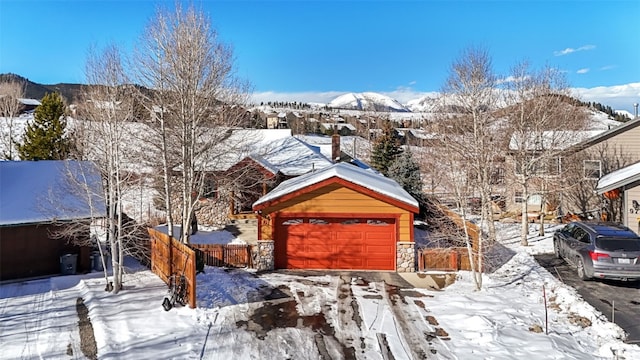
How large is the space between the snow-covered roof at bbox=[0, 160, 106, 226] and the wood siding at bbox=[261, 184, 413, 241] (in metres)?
6.24

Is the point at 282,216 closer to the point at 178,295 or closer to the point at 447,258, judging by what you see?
the point at 178,295

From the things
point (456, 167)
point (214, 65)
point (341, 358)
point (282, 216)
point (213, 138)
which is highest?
point (214, 65)

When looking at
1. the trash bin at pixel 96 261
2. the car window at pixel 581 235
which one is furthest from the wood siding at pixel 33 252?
the car window at pixel 581 235

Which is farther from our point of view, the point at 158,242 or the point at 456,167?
the point at 456,167

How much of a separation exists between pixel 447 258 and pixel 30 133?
92.8ft

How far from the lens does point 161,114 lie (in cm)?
1421

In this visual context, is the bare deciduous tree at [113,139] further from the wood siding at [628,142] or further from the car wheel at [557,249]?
the wood siding at [628,142]

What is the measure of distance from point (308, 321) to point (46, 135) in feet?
85.9

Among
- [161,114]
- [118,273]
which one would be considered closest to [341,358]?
[118,273]

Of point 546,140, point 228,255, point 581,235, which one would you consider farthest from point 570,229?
point 228,255

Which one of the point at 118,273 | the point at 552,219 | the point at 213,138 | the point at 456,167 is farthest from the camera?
the point at 552,219

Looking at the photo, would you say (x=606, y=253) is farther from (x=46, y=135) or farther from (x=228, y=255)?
(x=46, y=135)

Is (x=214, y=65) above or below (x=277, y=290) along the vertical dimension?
above

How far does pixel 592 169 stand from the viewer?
25.1 metres
